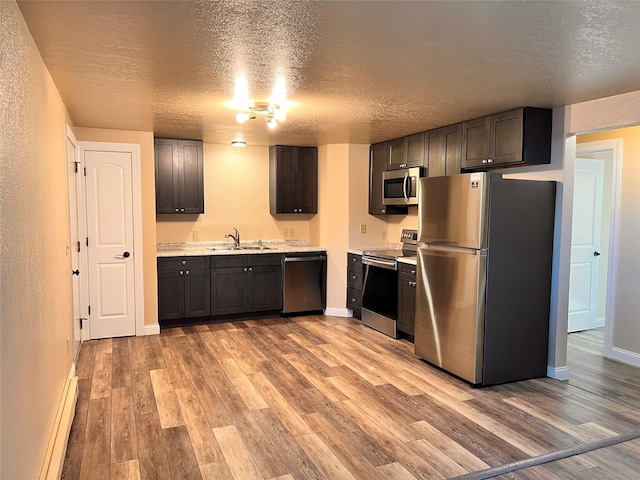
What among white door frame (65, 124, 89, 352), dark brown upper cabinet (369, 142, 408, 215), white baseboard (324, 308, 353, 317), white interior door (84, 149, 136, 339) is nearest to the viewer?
white door frame (65, 124, 89, 352)

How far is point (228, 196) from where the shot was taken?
647 cm

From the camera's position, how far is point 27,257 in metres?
2.08

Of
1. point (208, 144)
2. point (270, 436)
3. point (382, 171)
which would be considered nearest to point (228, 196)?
point (208, 144)

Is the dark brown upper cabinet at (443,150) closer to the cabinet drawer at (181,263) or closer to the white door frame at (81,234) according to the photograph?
the cabinet drawer at (181,263)

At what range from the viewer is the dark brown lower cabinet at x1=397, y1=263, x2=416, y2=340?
4.95 metres

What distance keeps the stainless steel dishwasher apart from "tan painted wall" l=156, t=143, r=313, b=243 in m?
0.75

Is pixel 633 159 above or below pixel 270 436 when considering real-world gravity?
above

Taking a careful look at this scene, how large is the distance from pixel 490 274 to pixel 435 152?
1.71 meters

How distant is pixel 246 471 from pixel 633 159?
4435 millimetres

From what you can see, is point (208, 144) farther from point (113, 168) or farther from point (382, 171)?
point (382, 171)

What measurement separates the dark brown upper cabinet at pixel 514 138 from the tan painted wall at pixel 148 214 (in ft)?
11.5

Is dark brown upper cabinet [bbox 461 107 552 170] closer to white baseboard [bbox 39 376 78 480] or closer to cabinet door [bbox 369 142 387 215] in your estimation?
cabinet door [bbox 369 142 387 215]

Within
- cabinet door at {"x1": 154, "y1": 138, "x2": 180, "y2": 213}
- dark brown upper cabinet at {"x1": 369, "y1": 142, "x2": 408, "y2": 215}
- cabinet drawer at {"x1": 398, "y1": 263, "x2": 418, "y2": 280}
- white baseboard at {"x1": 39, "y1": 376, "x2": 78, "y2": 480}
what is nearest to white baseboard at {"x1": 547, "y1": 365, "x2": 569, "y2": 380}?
cabinet drawer at {"x1": 398, "y1": 263, "x2": 418, "y2": 280}

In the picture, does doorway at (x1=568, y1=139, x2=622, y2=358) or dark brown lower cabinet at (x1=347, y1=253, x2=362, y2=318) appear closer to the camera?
doorway at (x1=568, y1=139, x2=622, y2=358)
